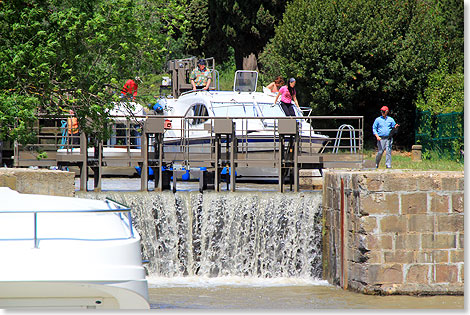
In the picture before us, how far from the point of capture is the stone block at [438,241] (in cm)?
1304

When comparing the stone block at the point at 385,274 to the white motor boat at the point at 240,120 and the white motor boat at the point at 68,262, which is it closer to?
the white motor boat at the point at 240,120

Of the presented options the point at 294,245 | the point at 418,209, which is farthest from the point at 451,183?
the point at 294,245

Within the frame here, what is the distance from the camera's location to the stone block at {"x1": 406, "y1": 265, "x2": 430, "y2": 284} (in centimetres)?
1300

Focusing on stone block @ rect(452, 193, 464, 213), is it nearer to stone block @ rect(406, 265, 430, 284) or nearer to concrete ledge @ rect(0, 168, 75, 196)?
stone block @ rect(406, 265, 430, 284)

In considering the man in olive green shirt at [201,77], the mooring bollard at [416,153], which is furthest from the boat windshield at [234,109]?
the mooring bollard at [416,153]

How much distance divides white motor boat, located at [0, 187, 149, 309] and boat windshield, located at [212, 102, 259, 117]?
1284cm

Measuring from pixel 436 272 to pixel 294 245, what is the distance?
3287mm

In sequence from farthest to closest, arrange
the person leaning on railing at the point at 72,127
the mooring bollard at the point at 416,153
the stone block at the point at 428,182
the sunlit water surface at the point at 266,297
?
the mooring bollard at the point at 416,153 < the person leaning on railing at the point at 72,127 < the stone block at the point at 428,182 < the sunlit water surface at the point at 266,297

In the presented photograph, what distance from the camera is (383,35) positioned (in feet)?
92.0

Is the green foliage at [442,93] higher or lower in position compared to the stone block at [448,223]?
higher

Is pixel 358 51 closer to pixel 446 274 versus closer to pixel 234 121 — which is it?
pixel 234 121

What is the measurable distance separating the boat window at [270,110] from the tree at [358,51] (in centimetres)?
754

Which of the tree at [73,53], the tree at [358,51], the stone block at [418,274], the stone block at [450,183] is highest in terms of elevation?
the tree at [358,51]

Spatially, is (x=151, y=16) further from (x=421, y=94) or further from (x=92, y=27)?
(x=421, y=94)
